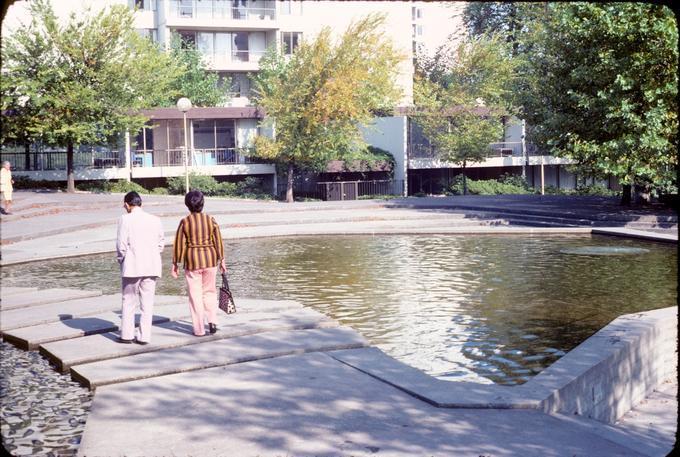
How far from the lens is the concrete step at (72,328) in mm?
9992

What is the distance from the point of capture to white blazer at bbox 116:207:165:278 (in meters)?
9.25

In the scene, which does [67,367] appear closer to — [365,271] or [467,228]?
[365,271]

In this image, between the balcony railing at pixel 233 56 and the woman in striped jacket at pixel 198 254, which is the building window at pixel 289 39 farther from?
the woman in striped jacket at pixel 198 254

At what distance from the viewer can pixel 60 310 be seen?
11.8 m

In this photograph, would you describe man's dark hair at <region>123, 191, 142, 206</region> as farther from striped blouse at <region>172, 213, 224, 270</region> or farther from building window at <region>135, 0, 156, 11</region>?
building window at <region>135, 0, 156, 11</region>

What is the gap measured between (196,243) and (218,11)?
46.2 meters

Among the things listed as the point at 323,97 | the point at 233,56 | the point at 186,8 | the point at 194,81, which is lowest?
the point at 323,97

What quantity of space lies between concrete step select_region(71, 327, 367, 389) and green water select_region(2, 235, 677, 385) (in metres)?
0.76

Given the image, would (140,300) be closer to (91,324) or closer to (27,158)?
(91,324)

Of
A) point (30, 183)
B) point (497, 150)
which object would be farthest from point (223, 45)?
point (497, 150)

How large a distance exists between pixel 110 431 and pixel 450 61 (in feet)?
167

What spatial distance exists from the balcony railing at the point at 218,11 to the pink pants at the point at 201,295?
44.3 m

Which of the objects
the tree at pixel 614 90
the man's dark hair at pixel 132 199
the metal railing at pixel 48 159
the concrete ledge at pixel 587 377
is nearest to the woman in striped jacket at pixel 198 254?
the man's dark hair at pixel 132 199

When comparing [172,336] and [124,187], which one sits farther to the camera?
[124,187]
